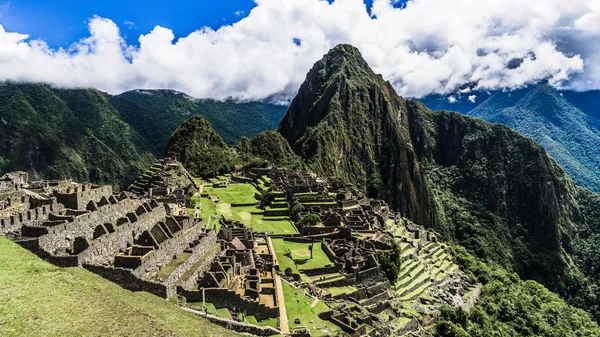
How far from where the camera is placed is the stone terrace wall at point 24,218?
2184cm

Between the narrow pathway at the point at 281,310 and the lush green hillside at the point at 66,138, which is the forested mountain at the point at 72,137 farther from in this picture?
the narrow pathway at the point at 281,310

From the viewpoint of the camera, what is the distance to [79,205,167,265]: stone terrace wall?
2223 centimetres

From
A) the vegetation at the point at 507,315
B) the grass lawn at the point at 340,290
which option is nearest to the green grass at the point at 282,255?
the grass lawn at the point at 340,290

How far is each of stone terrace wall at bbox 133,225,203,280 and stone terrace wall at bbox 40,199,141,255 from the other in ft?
13.6

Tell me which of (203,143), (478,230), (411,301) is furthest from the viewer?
(478,230)

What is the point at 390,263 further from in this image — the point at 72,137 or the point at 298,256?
the point at 72,137

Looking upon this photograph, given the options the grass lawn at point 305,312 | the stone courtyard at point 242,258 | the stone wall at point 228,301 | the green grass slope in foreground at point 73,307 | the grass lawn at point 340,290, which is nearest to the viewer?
the green grass slope in foreground at point 73,307

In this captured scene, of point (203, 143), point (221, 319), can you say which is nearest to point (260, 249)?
point (221, 319)

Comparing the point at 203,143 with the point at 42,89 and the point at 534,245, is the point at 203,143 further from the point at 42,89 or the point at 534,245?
the point at 534,245

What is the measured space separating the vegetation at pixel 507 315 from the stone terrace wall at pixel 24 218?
112 feet

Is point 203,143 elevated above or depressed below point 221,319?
above

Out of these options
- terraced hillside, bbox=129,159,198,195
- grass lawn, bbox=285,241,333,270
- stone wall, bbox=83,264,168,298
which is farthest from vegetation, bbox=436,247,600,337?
terraced hillside, bbox=129,159,198,195

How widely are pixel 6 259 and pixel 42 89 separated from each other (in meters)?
160

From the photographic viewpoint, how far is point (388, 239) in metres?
51.1
